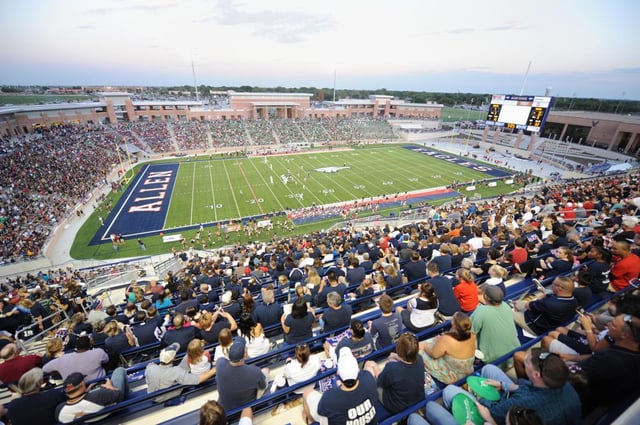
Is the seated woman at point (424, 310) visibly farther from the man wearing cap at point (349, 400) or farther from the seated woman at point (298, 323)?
the man wearing cap at point (349, 400)

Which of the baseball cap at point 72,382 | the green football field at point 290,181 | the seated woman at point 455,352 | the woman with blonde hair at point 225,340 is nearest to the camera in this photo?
the seated woman at point 455,352

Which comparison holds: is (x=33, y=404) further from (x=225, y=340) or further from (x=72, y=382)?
(x=225, y=340)

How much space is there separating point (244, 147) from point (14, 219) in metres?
42.9

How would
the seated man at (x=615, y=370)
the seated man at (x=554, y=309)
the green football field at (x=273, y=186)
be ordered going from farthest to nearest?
the green football field at (x=273, y=186), the seated man at (x=554, y=309), the seated man at (x=615, y=370)

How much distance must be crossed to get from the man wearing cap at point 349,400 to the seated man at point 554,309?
3.54 metres

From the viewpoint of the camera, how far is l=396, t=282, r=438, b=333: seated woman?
5.00 m

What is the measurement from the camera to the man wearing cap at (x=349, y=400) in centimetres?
297

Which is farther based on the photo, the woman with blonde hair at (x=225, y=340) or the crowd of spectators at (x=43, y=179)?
the crowd of spectators at (x=43, y=179)

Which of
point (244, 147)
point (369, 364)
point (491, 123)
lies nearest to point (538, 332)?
point (369, 364)

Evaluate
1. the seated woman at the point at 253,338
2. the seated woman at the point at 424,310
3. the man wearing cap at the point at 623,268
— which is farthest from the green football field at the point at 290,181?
the man wearing cap at the point at 623,268

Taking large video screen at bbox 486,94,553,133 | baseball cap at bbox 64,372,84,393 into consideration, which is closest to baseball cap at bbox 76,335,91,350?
baseball cap at bbox 64,372,84,393

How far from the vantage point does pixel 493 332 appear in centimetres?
413

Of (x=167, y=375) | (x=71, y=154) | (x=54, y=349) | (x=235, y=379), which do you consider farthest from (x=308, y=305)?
(x=71, y=154)

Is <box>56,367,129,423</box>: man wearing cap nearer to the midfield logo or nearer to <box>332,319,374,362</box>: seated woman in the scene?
<box>332,319,374,362</box>: seated woman
